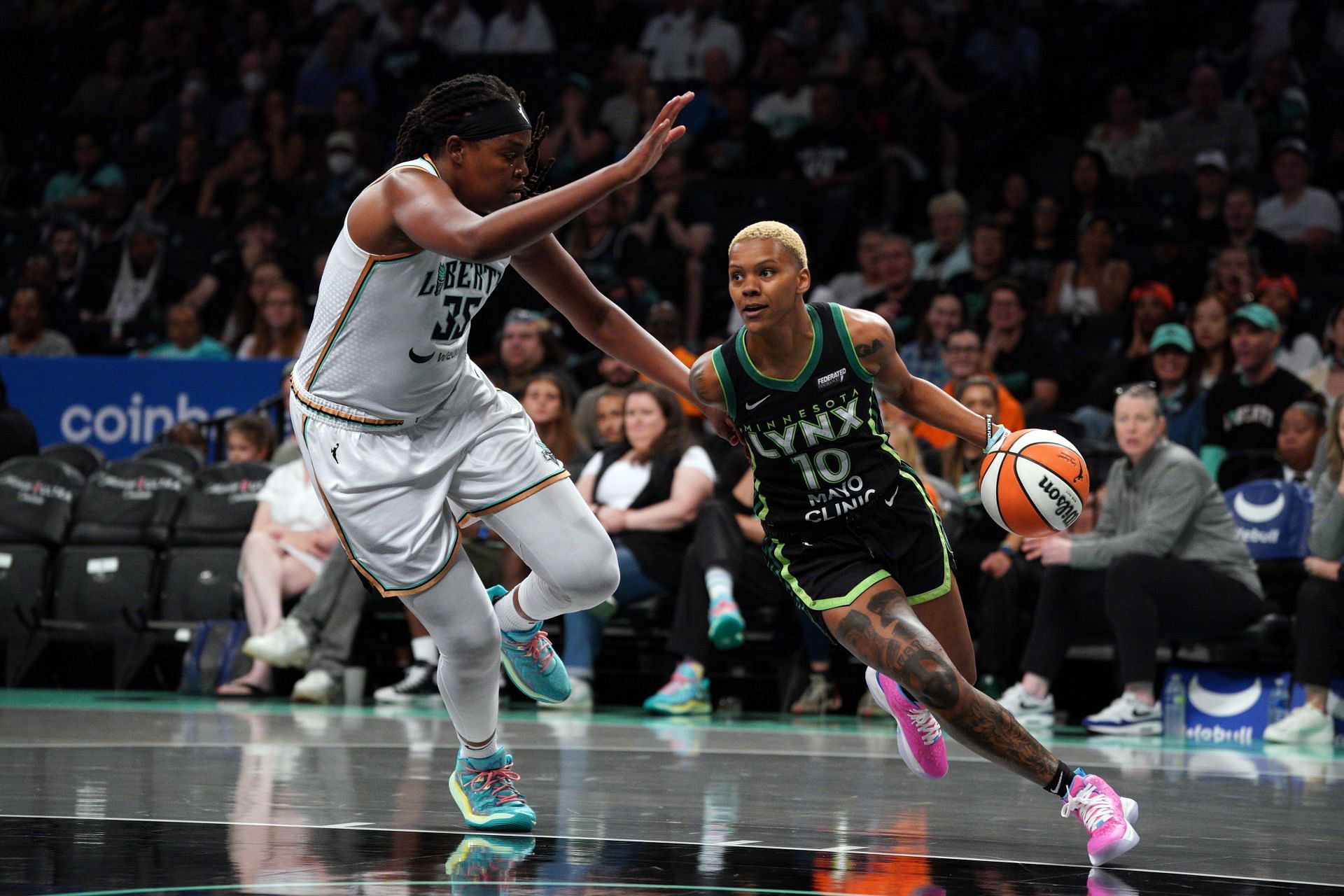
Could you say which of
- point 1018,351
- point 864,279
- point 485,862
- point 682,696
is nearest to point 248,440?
point 682,696

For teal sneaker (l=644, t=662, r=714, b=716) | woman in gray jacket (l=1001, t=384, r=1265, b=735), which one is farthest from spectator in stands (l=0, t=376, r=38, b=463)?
woman in gray jacket (l=1001, t=384, r=1265, b=735)

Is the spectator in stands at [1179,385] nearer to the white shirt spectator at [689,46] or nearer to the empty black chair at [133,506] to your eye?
the empty black chair at [133,506]

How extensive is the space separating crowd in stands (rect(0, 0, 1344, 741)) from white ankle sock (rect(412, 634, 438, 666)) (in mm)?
143

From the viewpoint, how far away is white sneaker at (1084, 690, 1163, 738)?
769cm

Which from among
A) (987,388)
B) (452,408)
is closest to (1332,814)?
(452,408)

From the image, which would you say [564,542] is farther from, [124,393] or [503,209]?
[124,393]

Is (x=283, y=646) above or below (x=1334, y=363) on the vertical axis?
below

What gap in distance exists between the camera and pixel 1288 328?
389 inches

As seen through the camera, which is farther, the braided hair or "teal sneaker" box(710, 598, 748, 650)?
"teal sneaker" box(710, 598, 748, 650)

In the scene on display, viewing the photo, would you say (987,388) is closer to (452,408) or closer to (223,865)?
(452,408)

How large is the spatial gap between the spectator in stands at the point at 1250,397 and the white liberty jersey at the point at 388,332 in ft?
18.2

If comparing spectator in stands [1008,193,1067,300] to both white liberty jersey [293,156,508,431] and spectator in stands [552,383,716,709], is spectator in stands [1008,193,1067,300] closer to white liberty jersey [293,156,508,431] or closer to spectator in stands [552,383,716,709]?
spectator in stands [552,383,716,709]

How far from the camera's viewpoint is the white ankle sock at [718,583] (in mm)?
8203

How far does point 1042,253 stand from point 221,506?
18.7ft
